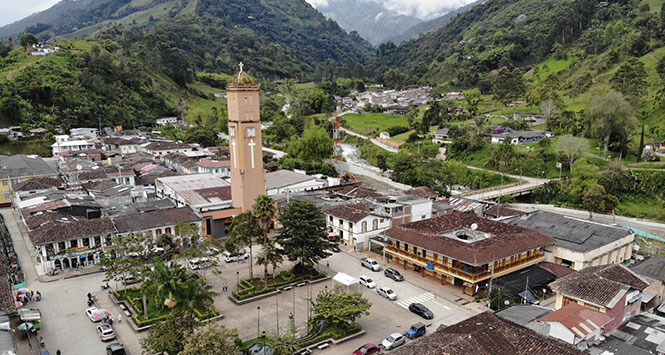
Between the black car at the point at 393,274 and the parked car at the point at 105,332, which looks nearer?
the parked car at the point at 105,332

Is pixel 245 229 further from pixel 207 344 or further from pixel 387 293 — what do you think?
pixel 207 344

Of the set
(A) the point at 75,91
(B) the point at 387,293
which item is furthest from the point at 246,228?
(A) the point at 75,91

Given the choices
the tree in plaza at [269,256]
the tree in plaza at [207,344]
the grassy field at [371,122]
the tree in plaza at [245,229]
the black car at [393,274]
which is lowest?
the black car at [393,274]

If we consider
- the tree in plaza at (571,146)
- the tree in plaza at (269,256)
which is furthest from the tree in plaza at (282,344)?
the tree in plaza at (571,146)

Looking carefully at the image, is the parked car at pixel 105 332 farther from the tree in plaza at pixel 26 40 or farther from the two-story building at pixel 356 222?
the tree in plaza at pixel 26 40

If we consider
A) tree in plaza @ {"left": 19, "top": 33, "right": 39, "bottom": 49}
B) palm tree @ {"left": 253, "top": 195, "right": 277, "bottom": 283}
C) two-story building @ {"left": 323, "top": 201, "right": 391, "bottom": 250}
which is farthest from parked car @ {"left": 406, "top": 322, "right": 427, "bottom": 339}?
tree in plaza @ {"left": 19, "top": 33, "right": 39, "bottom": 49}

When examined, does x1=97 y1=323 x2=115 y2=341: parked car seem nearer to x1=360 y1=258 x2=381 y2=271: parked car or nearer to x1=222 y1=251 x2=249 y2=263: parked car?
x1=222 y1=251 x2=249 y2=263: parked car
